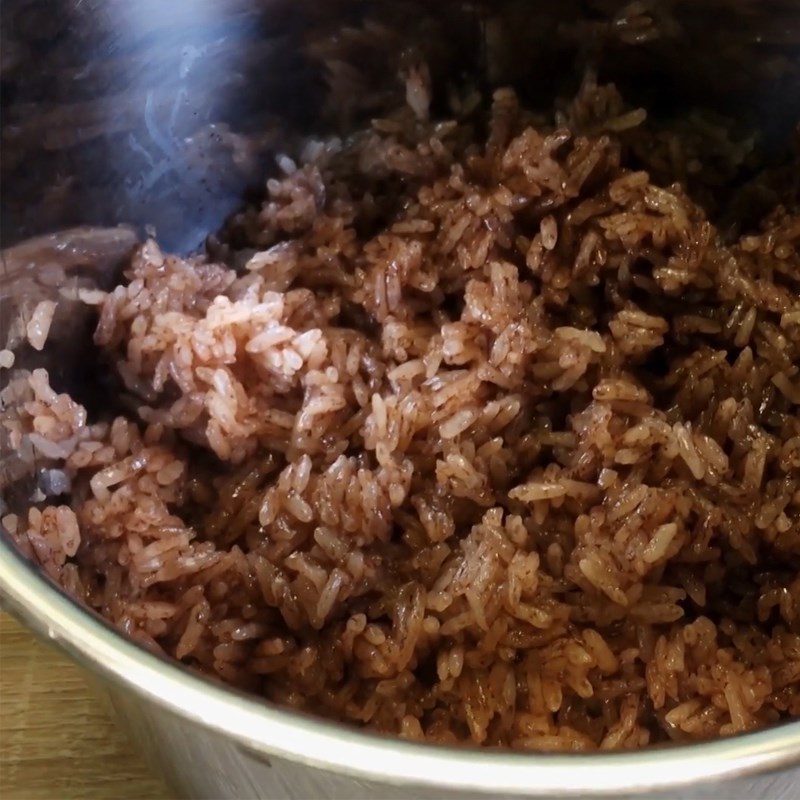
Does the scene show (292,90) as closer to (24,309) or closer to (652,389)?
(24,309)

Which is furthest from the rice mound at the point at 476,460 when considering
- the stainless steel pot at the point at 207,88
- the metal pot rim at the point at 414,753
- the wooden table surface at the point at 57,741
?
the metal pot rim at the point at 414,753

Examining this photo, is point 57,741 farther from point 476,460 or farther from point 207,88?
point 207,88

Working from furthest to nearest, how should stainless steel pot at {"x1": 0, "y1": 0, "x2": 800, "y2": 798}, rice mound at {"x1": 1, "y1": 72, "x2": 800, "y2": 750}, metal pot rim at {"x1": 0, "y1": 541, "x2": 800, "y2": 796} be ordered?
stainless steel pot at {"x1": 0, "y1": 0, "x2": 800, "y2": 798} → rice mound at {"x1": 1, "y1": 72, "x2": 800, "y2": 750} → metal pot rim at {"x1": 0, "y1": 541, "x2": 800, "y2": 796}

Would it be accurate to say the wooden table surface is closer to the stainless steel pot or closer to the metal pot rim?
the stainless steel pot

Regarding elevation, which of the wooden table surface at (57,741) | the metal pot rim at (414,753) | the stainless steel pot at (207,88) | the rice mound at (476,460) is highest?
the stainless steel pot at (207,88)

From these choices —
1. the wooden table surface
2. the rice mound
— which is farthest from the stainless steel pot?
the wooden table surface

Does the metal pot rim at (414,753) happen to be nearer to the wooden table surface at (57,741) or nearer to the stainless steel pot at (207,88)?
the stainless steel pot at (207,88)
